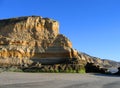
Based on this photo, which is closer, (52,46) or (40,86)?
(40,86)

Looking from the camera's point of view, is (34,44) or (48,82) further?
(34,44)

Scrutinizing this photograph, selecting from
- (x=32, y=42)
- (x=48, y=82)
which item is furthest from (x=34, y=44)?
(x=48, y=82)

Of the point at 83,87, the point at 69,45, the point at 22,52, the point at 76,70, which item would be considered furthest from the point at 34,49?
the point at 83,87

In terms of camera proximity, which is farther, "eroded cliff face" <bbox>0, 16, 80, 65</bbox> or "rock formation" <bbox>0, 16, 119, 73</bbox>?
"eroded cliff face" <bbox>0, 16, 80, 65</bbox>

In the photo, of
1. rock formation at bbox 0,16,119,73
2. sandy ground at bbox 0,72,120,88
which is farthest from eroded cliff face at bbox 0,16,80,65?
sandy ground at bbox 0,72,120,88

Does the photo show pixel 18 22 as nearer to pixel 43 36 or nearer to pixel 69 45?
pixel 43 36

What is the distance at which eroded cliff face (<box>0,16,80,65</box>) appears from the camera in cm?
4244

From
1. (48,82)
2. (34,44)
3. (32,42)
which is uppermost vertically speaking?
(32,42)

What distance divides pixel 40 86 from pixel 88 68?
2373cm

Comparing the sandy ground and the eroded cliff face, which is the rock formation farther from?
the sandy ground

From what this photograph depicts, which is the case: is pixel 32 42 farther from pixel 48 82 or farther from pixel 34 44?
pixel 48 82

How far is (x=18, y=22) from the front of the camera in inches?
1841

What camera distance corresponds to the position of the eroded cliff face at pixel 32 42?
42438 mm

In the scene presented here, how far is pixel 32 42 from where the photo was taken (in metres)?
44.7
